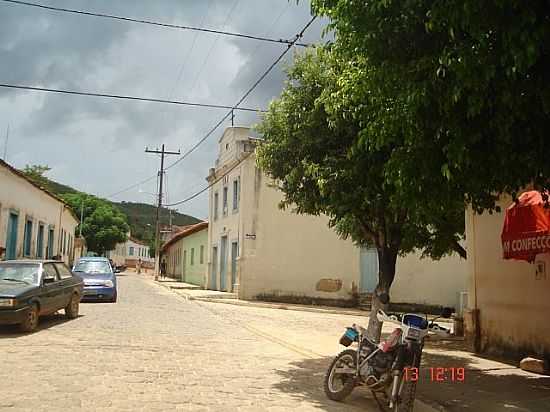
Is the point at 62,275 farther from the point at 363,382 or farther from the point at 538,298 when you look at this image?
the point at 538,298

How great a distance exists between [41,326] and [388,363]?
30.0 ft

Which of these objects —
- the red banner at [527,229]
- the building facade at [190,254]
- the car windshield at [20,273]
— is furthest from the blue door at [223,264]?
the red banner at [527,229]

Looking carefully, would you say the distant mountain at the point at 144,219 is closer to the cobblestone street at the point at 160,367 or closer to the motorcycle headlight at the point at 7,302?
the cobblestone street at the point at 160,367

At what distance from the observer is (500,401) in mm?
7270

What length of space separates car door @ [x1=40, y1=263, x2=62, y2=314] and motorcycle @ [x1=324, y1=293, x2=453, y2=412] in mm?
7432

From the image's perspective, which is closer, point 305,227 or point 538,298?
point 538,298

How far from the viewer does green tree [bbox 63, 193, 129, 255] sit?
66.3m

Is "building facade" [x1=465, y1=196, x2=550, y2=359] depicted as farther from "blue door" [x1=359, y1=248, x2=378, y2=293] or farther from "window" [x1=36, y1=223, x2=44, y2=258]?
"window" [x1=36, y1=223, x2=44, y2=258]

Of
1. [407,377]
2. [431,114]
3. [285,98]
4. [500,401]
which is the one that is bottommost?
[500,401]

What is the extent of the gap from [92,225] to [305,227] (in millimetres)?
46625

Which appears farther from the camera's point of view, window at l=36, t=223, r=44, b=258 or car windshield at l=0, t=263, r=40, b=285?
window at l=36, t=223, r=44, b=258

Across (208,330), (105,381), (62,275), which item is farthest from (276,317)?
(105,381)

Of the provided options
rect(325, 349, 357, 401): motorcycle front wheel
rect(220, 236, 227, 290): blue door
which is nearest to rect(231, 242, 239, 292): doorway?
rect(220, 236, 227, 290): blue door

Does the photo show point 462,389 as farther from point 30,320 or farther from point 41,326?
point 41,326
